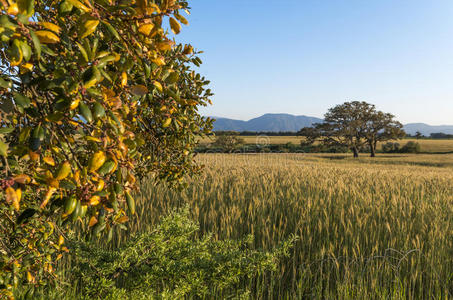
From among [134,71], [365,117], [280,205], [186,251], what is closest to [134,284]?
[186,251]

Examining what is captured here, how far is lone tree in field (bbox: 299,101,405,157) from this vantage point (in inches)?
1572

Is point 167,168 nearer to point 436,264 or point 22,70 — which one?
point 22,70

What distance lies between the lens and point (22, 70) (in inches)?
34.8

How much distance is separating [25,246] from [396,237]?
13.1ft

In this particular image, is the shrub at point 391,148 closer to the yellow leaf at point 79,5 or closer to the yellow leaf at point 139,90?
the yellow leaf at point 139,90

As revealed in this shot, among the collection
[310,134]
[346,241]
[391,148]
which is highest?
[310,134]

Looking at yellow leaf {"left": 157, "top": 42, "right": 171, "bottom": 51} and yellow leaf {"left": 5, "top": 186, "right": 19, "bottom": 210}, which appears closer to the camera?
yellow leaf {"left": 5, "top": 186, "right": 19, "bottom": 210}

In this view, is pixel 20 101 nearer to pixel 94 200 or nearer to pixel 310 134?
pixel 94 200

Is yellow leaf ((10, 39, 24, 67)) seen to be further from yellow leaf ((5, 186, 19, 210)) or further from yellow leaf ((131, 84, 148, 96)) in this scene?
yellow leaf ((131, 84, 148, 96))

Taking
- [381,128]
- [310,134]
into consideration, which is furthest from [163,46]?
[381,128]

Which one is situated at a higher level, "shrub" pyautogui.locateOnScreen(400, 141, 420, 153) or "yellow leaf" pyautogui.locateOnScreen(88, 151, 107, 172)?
"yellow leaf" pyautogui.locateOnScreen(88, 151, 107, 172)

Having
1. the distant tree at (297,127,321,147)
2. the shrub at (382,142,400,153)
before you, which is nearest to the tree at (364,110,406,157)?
the distant tree at (297,127,321,147)

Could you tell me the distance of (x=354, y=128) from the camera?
134ft

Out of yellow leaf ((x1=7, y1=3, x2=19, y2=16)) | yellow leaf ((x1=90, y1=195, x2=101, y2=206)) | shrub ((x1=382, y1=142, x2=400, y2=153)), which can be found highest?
yellow leaf ((x1=7, y1=3, x2=19, y2=16))
